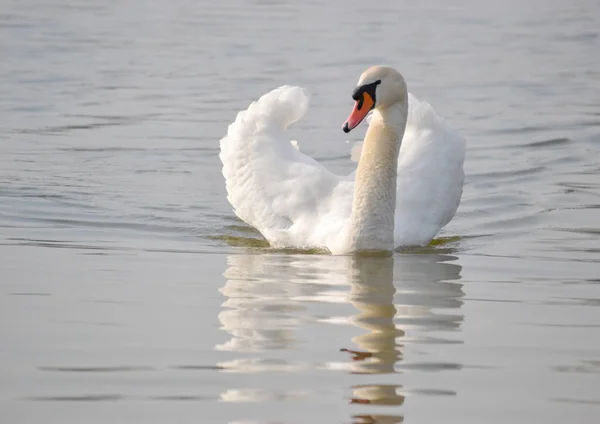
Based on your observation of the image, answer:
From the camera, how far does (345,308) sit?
7410 millimetres

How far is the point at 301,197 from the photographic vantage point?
9945 mm

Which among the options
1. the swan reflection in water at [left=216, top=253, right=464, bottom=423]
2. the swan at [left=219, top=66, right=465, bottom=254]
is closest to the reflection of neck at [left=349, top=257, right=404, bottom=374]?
the swan reflection in water at [left=216, top=253, right=464, bottom=423]

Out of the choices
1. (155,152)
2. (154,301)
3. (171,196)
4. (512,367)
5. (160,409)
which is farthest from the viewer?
(155,152)

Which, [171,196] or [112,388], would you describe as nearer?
[112,388]

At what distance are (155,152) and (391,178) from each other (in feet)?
16.8

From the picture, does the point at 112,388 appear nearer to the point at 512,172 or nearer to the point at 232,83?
the point at 512,172

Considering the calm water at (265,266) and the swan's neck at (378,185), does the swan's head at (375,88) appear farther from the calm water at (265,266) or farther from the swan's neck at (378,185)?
the calm water at (265,266)

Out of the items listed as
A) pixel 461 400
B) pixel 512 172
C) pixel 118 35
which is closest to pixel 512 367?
pixel 461 400

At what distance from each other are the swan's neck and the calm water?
0.76 feet

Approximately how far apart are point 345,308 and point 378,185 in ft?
6.70

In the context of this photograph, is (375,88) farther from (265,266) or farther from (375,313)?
(375,313)

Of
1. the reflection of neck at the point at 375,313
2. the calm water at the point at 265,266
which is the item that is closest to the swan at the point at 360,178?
the calm water at the point at 265,266

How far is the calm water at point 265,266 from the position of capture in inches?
224

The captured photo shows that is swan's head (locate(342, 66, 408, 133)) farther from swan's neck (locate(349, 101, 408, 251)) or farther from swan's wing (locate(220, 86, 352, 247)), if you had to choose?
swan's wing (locate(220, 86, 352, 247))
